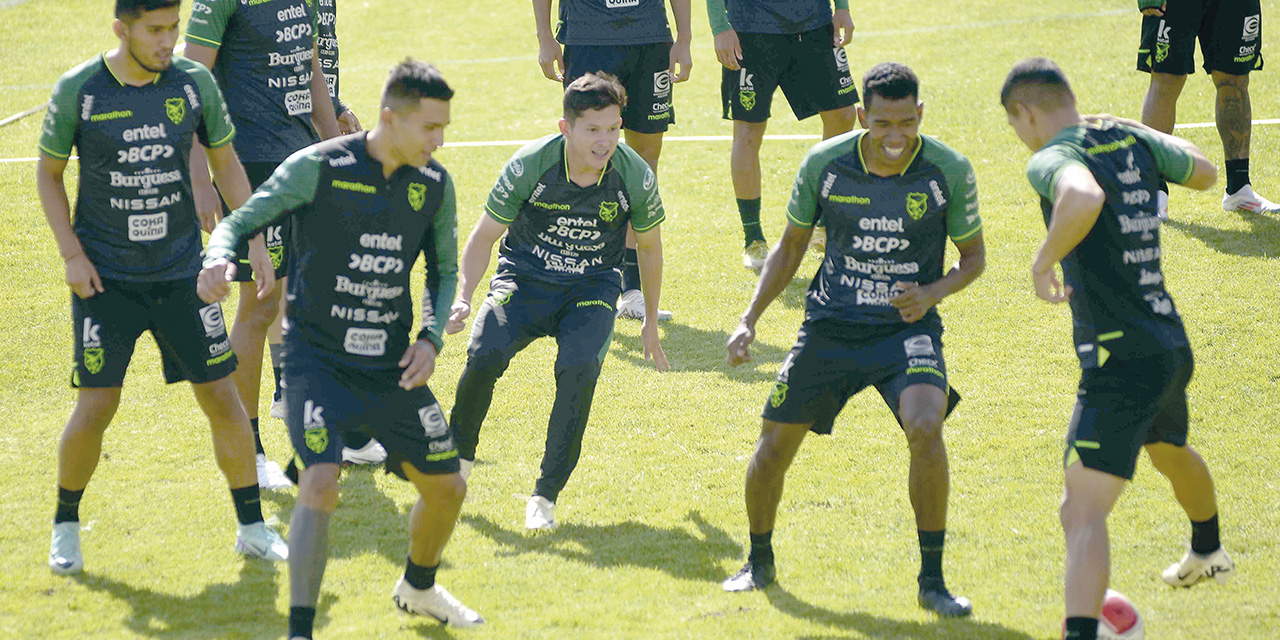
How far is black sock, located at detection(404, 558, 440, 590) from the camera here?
199 inches

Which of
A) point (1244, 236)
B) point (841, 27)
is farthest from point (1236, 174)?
point (841, 27)

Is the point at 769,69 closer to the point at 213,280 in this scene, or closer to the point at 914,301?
the point at 914,301

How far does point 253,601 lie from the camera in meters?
5.43

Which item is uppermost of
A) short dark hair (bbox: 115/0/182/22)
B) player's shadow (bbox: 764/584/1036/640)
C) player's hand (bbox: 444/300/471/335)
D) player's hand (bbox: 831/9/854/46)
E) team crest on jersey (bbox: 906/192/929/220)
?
short dark hair (bbox: 115/0/182/22)

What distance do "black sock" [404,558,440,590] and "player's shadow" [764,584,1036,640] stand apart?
139 centimetres

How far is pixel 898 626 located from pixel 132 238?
12.0 ft

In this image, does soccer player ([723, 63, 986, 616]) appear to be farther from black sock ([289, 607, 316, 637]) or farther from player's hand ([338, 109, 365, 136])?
player's hand ([338, 109, 365, 136])

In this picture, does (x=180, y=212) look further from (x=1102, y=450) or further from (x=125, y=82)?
(x=1102, y=450)

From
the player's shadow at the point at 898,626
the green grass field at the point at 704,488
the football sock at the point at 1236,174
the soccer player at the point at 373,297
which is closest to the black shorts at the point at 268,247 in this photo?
the green grass field at the point at 704,488

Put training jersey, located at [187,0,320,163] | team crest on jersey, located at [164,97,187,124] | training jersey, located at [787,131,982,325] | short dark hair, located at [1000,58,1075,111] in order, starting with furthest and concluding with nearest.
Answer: training jersey, located at [187,0,320,163] → team crest on jersey, located at [164,97,187,124] → training jersey, located at [787,131,982,325] → short dark hair, located at [1000,58,1075,111]

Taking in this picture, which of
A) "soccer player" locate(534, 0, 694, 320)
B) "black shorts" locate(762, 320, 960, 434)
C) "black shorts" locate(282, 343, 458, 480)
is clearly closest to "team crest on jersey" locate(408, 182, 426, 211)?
"black shorts" locate(282, 343, 458, 480)

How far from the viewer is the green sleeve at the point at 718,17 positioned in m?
9.30

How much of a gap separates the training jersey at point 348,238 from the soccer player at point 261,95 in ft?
6.27

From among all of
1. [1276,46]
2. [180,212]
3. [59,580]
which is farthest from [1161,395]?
[1276,46]
